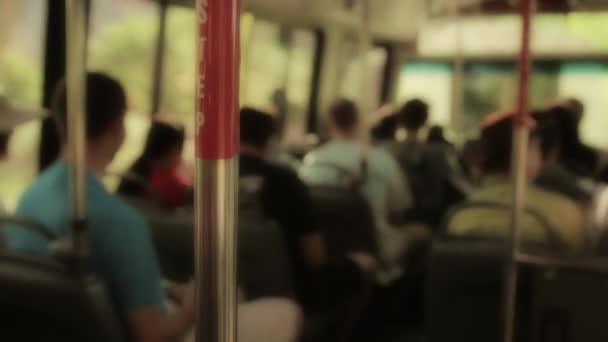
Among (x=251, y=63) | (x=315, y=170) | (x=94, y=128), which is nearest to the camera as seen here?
(x=94, y=128)

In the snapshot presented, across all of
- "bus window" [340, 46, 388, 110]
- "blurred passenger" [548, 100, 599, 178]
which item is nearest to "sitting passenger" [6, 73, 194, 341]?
"blurred passenger" [548, 100, 599, 178]

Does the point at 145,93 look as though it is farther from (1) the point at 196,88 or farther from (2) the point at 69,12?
(1) the point at 196,88

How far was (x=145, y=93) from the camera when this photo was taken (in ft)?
12.3

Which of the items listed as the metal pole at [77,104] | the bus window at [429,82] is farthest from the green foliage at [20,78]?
the bus window at [429,82]

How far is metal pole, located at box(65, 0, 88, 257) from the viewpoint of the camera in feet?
3.69

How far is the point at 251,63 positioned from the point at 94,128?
10.6ft

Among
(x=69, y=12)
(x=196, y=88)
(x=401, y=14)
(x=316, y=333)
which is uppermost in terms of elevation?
(x=401, y=14)

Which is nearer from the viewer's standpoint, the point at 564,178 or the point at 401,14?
the point at 564,178

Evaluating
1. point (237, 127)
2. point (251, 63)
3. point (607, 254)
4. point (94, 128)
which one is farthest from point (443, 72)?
point (237, 127)

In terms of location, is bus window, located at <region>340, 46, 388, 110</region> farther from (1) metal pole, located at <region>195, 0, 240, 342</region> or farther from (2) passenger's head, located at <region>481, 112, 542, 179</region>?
(1) metal pole, located at <region>195, 0, 240, 342</region>

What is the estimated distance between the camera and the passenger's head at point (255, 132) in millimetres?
2631

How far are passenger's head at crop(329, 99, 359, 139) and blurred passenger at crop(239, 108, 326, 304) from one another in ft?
2.91

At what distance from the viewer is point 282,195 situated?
2.72 m

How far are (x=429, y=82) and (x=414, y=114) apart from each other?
148cm
